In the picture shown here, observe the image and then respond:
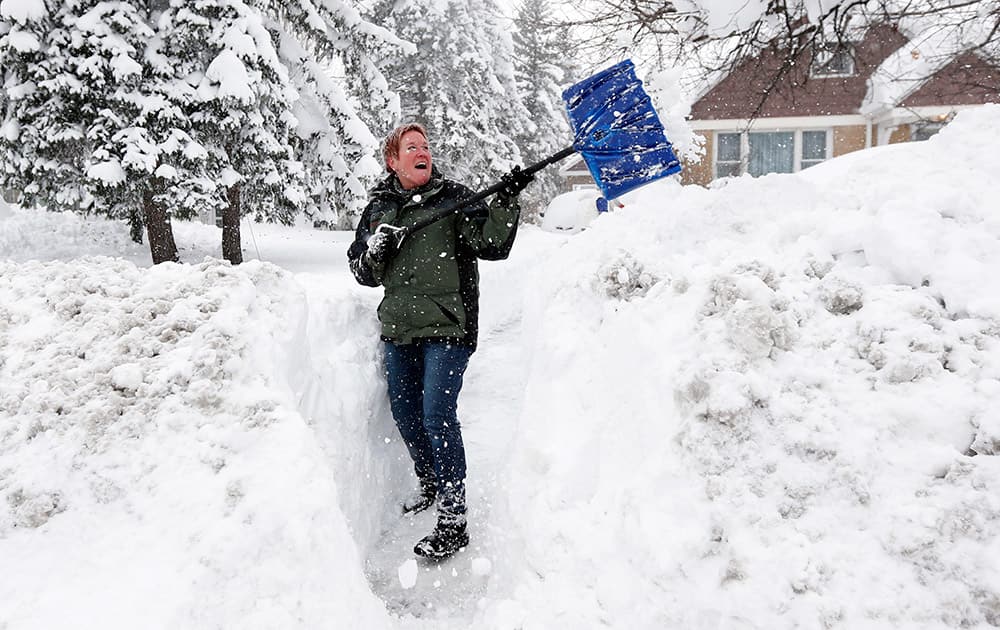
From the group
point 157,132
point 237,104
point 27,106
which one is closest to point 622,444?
point 237,104

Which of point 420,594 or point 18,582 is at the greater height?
point 18,582

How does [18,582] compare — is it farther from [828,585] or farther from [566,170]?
[566,170]

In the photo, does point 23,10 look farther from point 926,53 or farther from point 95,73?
point 926,53

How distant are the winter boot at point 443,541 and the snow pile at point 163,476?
1.77 feet

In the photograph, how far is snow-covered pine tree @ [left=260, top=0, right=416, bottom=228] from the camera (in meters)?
8.91

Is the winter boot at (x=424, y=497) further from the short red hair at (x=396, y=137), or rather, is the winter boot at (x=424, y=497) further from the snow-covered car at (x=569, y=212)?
the snow-covered car at (x=569, y=212)

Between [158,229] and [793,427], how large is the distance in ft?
28.9

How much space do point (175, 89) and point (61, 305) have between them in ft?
20.4

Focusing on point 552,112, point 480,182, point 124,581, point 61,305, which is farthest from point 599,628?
point 552,112

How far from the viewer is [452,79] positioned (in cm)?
2017

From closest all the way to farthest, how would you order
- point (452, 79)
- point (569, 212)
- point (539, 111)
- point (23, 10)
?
1. point (23, 10)
2. point (452, 79)
3. point (569, 212)
4. point (539, 111)

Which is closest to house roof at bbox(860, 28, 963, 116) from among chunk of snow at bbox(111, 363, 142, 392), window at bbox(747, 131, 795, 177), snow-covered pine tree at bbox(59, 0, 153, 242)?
chunk of snow at bbox(111, 363, 142, 392)

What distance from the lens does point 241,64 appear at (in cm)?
754

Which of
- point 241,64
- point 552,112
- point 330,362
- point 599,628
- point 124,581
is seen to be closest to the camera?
point 124,581
